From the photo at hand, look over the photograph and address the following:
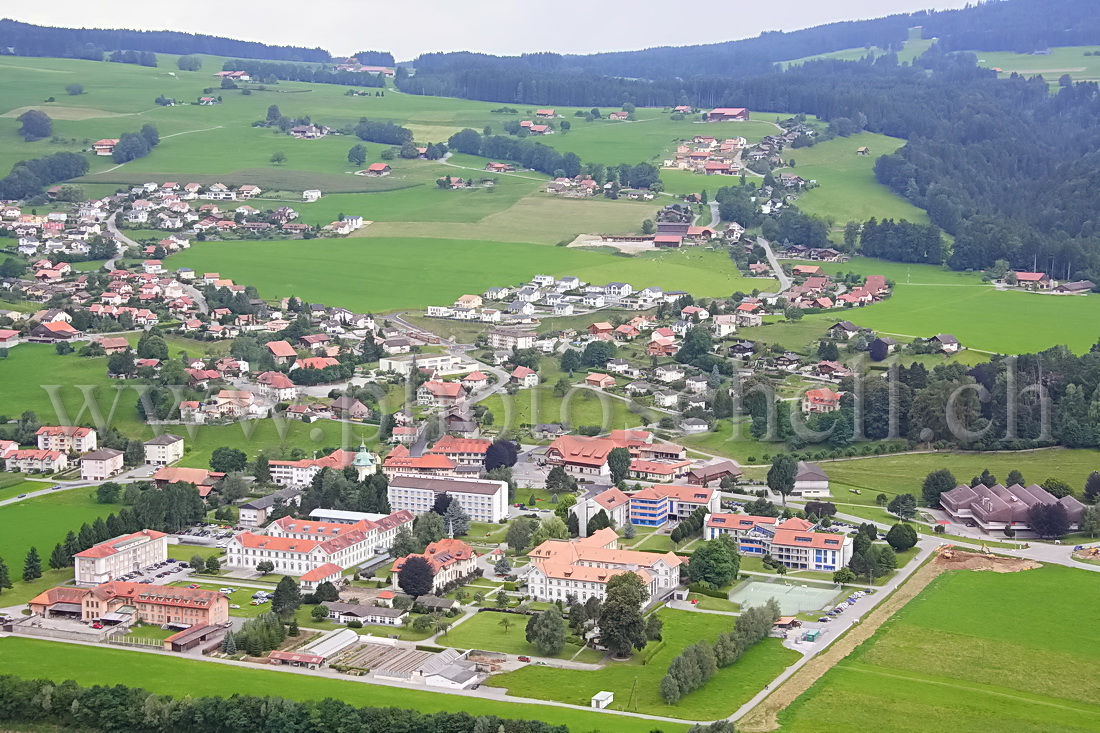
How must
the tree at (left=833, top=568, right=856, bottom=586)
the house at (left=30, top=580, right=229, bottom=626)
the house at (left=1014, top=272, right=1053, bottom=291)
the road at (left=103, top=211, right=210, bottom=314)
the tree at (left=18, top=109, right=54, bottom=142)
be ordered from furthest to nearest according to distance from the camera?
the tree at (left=18, top=109, right=54, bottom=142)
the house at (left=1014, top=272, right=1053, bottom=291)
the road at (left=103, top=211, right=210, bottom=314)
the tree at (left=833, top=568, right=856, bottom=586)
the house at (left=30, top=580, right=229, bottom=626)

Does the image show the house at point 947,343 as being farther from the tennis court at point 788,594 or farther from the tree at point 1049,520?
the tennis court at point 788,594

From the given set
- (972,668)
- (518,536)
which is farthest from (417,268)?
(972,668)

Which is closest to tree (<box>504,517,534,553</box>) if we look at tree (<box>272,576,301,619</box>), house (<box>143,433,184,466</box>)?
tree (<box>272,576,301,619</box>)

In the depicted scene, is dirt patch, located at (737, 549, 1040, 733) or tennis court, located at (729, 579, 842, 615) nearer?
dirt patch, located at (737, 549, 1040, 733)

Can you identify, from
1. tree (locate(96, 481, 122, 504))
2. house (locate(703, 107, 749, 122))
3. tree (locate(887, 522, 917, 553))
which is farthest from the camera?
house (locate(703, 107, 749, 122))

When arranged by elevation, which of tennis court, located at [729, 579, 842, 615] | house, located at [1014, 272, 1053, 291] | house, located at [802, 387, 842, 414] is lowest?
tennis court, located at [729, 579, 842, 615]

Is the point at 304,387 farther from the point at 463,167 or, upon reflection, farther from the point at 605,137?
the point at 605,137

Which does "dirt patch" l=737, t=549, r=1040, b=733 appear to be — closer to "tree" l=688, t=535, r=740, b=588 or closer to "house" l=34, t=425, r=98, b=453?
"tree" l=688, t=535, r=740, b=588
